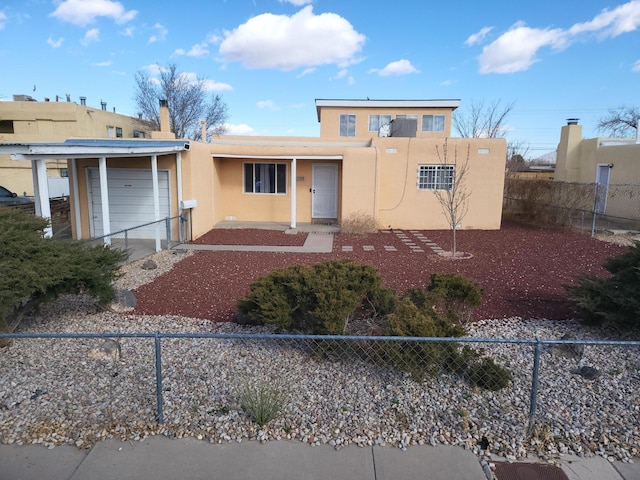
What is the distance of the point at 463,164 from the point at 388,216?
3.01m

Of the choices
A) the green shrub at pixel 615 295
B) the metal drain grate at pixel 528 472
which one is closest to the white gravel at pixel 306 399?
the metal drain grate at pixel 528 472

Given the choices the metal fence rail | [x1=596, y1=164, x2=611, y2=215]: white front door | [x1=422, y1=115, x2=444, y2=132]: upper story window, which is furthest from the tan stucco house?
[x1=596, y1=164, x2=611, y2=215]: white front door

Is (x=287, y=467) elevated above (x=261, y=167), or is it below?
below

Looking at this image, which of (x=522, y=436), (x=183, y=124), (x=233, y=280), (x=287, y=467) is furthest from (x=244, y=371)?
(x=183, y=124)

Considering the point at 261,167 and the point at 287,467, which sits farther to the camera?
the point at 261,167

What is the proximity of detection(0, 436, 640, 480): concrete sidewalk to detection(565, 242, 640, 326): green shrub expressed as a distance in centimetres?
253

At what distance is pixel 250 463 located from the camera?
3.12 meters

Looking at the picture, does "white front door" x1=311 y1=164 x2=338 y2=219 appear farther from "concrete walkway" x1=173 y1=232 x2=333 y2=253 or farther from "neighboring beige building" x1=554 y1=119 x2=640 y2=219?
"neighboring beige building" x1=554 y1=119 x2=640 y2=219

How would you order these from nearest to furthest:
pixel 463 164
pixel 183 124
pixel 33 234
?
pixel 33 234 < pixel 463 164 < pixel 183 124

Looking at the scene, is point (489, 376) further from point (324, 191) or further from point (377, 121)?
point (377, 121)

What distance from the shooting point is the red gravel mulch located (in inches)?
270

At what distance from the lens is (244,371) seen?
14.9 ft

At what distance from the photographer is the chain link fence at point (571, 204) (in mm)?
15414

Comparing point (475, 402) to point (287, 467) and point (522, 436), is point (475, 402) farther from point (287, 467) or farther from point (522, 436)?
point (287, 467)
